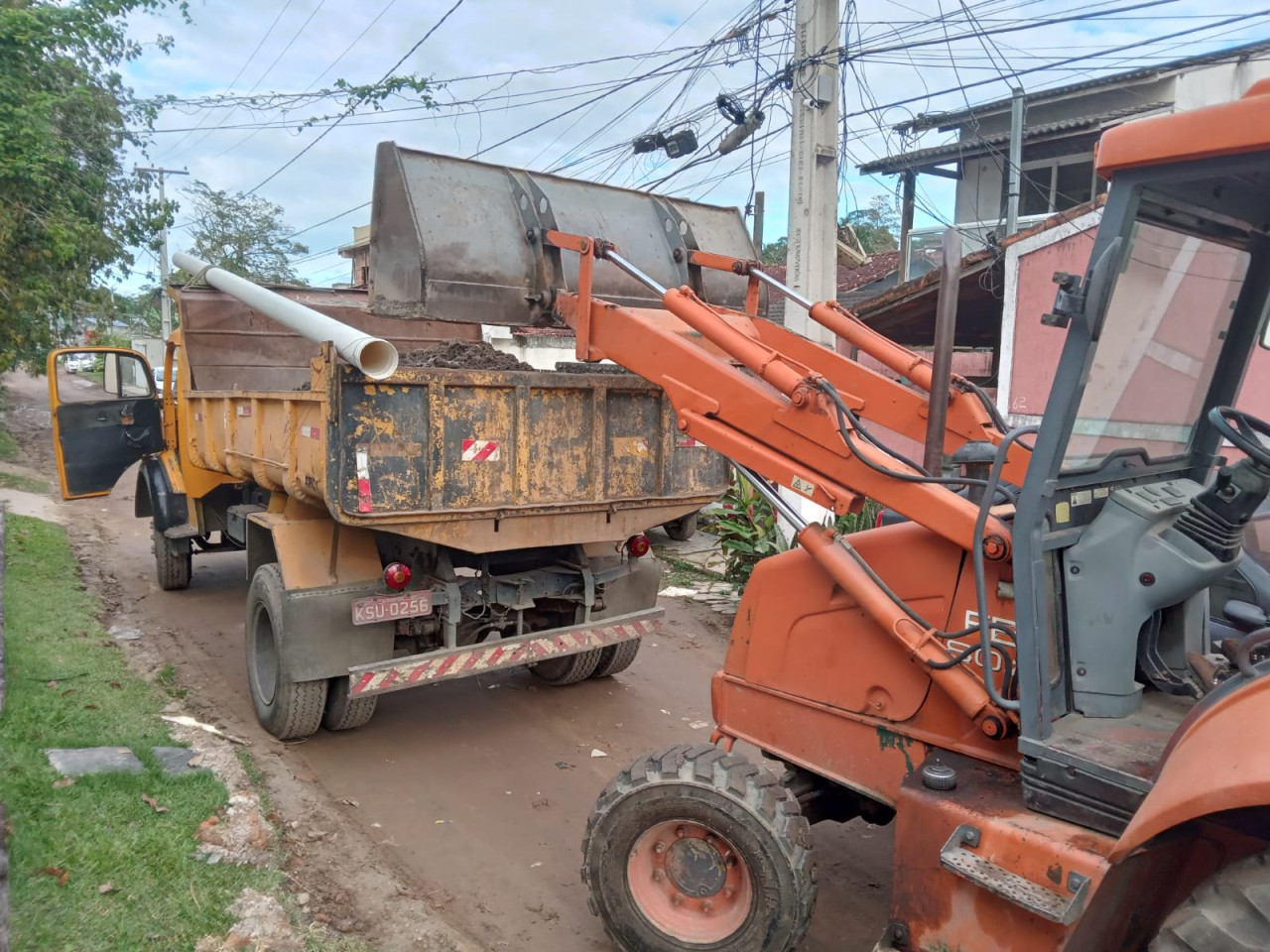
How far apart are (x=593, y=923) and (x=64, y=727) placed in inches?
116

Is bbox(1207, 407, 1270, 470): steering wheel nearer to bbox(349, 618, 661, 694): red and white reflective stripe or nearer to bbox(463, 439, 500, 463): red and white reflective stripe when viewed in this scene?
bbox(463, 439, 500, 463): red and white reflective stripe

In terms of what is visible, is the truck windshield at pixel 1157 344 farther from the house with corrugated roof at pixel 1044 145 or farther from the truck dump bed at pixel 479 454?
the house with corrugated roof at pixel 1044 145

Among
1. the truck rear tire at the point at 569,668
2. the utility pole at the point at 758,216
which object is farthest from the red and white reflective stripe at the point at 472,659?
the utility pole at the point at 758,216

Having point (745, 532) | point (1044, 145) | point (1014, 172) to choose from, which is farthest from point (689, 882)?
point (1044, 145)

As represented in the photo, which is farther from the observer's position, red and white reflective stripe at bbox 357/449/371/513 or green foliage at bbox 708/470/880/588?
green foliage at bbox 708/470/880/588

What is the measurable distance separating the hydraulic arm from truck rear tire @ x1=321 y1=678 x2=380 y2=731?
2.25 m

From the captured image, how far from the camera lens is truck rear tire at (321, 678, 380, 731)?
16.4 feet

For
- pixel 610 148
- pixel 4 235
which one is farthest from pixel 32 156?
pixel 610 148

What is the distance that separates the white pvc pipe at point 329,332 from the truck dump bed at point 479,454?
0.46 ft

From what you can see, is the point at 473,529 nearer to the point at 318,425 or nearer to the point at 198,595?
the point at 318,425

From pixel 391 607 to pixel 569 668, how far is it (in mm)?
1572

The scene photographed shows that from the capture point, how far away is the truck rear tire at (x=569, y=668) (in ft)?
19.5

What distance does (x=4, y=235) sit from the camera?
1177cm

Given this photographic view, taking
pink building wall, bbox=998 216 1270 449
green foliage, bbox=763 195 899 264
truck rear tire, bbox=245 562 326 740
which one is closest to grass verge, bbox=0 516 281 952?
truck rear tire, bbox=245 562 326 740
